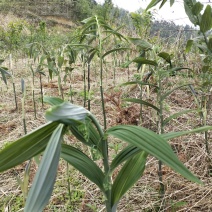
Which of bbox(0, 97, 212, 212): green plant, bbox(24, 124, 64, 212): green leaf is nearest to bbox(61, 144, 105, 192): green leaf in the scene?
bbox(0, 97, 212, 212): green plant

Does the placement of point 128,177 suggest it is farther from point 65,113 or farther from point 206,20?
point 206,20

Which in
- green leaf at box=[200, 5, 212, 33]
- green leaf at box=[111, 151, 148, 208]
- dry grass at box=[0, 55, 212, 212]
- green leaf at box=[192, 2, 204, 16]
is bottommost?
dry grass at box=[0, 55, 212, 212]

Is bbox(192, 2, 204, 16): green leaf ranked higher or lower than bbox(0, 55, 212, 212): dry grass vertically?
higher

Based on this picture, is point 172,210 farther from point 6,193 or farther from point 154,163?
point 6,193

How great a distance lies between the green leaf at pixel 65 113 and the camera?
315mm

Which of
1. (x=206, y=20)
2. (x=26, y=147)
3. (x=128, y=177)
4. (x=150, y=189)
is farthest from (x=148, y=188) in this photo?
(x=26, y=147)

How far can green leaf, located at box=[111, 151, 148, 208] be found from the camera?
609 millimetres

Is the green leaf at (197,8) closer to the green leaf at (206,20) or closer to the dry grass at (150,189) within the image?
the green leaf at (206,20)

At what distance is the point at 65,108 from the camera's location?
34 cm

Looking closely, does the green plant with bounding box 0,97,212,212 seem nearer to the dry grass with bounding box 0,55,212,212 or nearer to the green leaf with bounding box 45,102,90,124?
the green leaf with bounding box 45,102,90,124

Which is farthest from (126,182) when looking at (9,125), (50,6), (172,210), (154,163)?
(50,6)

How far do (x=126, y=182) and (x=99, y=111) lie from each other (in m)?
1.58

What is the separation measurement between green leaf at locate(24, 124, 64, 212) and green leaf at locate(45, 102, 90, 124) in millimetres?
37

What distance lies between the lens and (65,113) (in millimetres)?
336
